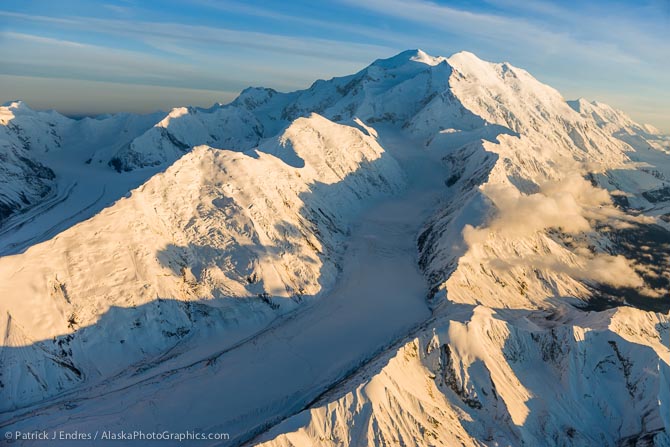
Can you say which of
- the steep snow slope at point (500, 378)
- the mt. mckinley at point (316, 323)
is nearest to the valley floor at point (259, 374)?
the mt. mckinley at point (316, 323)

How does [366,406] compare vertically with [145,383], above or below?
above

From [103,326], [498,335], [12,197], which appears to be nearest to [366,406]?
[498,335]

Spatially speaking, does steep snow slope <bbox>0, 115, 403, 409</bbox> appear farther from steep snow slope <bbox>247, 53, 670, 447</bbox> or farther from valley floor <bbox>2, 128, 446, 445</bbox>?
steep snow slope <bbox>247, 53, 670, 447</bbox>

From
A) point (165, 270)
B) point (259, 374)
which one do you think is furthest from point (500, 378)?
point (165, 270)

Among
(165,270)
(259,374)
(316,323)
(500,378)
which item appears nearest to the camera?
(500,378)

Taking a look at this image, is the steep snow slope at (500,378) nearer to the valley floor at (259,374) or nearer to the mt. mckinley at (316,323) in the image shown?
the mt. mckinley at (316,323)

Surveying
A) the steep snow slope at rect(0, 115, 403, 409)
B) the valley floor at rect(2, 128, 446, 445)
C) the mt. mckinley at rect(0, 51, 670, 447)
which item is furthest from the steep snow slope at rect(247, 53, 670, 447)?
the steep snow slope at rect(0, 115, 403, 409)

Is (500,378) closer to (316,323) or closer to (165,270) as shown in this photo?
(316,323)

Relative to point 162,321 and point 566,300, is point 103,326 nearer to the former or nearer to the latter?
point 162,321
